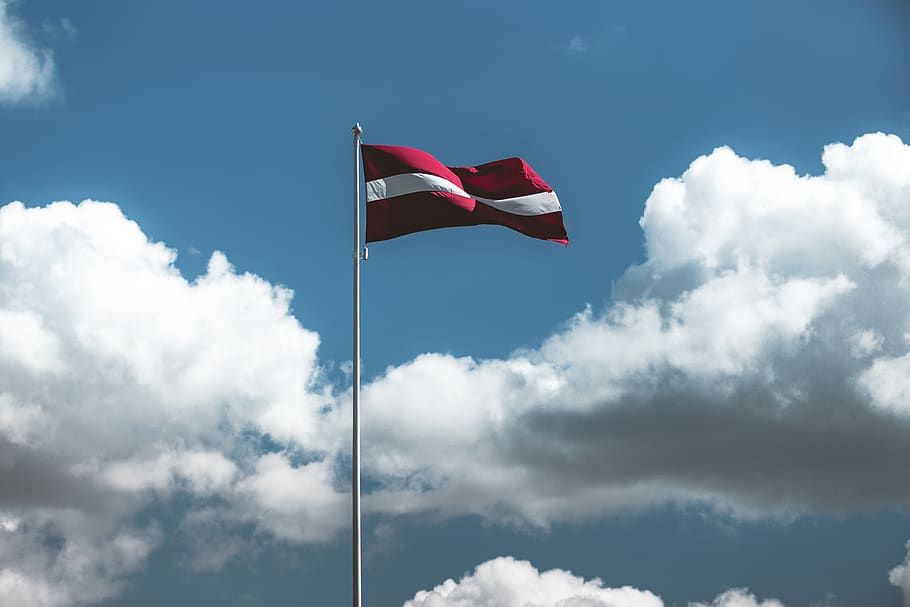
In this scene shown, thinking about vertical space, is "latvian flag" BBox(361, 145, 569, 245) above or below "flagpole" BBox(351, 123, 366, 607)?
above

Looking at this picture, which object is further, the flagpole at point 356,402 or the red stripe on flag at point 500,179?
the red stripe on flag at point 500,179

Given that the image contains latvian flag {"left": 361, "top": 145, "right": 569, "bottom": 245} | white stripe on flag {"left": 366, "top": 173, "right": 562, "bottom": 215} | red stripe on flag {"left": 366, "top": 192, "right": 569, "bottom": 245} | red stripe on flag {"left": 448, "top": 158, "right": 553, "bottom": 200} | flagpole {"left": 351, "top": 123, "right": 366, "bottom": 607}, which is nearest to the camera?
flagpole {"left": 351, "top": 123, "right": 366, "bottom": 607}

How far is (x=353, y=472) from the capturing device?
1095 inches

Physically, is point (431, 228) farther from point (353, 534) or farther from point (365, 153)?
point (353, 534)

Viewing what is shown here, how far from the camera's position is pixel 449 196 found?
32094 millimetres

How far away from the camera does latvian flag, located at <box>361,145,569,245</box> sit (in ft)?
104

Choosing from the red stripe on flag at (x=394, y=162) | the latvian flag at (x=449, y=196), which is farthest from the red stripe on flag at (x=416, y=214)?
the red stripe on flag at (x=394, y=162)

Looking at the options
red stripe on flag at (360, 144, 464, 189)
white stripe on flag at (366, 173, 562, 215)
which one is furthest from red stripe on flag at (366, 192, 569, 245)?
red stripe on flag at (360, 144, 464, 189)

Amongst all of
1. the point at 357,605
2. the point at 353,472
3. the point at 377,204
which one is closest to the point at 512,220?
the point at 377,204

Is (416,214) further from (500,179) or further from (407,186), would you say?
(500,179)

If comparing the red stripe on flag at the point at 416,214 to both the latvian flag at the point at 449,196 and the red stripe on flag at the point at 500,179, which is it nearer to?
the latvian flag at the point at 449,196

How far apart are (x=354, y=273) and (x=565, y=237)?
8.43 m

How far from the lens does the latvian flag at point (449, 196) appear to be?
3161cm

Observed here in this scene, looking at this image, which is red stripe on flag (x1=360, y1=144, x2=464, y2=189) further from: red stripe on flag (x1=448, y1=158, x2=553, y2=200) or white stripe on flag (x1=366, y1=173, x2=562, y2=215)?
red stripe on flag (x1=448, y1=158, x2=553, y2=200)
